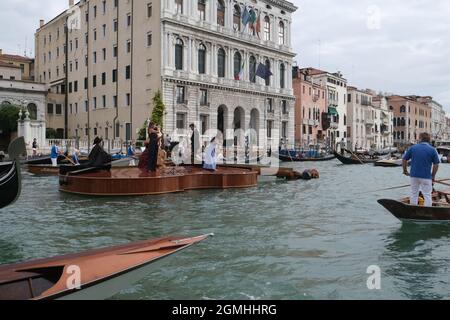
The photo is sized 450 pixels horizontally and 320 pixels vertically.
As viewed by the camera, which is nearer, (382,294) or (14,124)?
(382,294)

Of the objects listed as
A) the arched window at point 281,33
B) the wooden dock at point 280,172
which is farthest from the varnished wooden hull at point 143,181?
the arched window at point 281,33

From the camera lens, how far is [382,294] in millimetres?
4477

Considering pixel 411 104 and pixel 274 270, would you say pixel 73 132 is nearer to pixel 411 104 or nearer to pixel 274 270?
pixel 274 270

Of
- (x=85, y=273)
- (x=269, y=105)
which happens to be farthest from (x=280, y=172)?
(x=269, y=105)

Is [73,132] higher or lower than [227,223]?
higher

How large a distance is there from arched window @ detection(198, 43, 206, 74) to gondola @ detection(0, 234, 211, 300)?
124ft

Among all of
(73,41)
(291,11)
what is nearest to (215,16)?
(291,11)

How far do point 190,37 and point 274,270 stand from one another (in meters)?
36.1

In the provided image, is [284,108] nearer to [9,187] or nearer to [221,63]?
[221,63]

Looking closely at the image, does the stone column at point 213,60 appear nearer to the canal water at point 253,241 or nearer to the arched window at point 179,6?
the arched window at point 179,6

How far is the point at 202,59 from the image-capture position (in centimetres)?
4103

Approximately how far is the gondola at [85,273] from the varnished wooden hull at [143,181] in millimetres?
8062

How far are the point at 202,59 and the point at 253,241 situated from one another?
1412 inches
